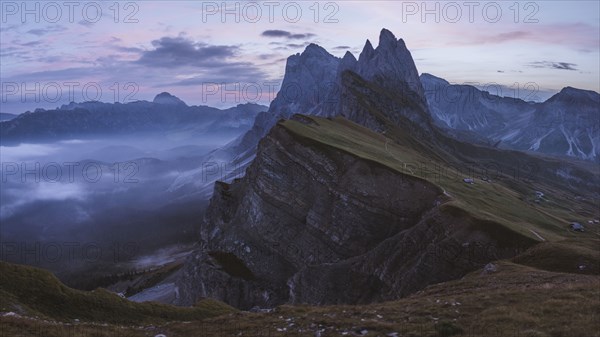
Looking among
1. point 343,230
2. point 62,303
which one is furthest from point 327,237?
point 62,303

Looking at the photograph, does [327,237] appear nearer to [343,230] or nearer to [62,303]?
[343,230]

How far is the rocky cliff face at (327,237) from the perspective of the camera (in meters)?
65.8

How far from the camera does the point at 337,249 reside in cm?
9194

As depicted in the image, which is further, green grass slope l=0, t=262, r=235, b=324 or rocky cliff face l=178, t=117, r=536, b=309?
rocky cliff face l=178, t=117, r=536, b=309

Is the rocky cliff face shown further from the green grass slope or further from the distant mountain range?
the green grass slope

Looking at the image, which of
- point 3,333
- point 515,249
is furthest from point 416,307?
point 515,249

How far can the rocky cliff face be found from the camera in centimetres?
6575

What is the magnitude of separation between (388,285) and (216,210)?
89.4 meters

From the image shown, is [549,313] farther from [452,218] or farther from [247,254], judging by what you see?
[247,254]

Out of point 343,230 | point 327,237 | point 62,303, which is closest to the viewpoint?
point 62,303

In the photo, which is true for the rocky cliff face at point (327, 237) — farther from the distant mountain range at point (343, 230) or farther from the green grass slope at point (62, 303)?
the green grass slope at point (62, 303)

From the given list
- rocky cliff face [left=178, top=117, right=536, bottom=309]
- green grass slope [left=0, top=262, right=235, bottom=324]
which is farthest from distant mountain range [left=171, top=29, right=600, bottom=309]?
green grass slope [left=0, top=262, right=235, bottom=324]

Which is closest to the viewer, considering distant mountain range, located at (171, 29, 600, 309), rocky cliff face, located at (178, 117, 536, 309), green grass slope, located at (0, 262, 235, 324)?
green grass slope, located at (0, 262, 235, 324)

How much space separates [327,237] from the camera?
95.1 m
